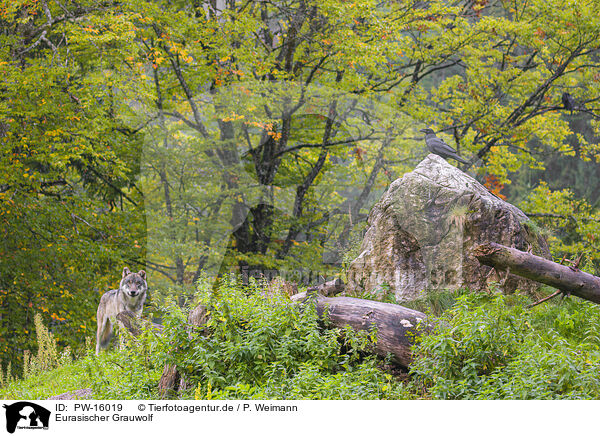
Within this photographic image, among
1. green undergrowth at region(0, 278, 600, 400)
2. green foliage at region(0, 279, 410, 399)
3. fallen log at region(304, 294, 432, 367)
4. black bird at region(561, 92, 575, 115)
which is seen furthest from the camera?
black bird at region(561, 92, 575, 115)

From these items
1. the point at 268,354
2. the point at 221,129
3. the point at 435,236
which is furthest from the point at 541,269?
the point at 221,129

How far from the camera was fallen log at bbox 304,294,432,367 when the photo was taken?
235 inches

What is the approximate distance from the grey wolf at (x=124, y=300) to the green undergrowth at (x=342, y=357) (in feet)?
9.11

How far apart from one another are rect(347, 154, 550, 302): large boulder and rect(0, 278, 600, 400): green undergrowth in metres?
1.38

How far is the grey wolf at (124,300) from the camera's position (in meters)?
9.54

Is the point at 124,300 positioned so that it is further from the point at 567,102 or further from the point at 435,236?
the point at 567,102

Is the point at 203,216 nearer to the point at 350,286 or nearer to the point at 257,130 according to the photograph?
the point at 257,130

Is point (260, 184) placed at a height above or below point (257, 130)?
below

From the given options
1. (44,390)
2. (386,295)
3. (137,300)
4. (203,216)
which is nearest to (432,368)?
(386,295)

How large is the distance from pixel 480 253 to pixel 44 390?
6.15 m

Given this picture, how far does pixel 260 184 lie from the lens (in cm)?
1401

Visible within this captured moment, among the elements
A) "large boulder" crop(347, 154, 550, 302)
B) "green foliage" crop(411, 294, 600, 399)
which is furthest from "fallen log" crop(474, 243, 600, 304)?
"large boulder" crop(347, 154, 550, 302)

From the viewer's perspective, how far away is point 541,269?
6.54 m
